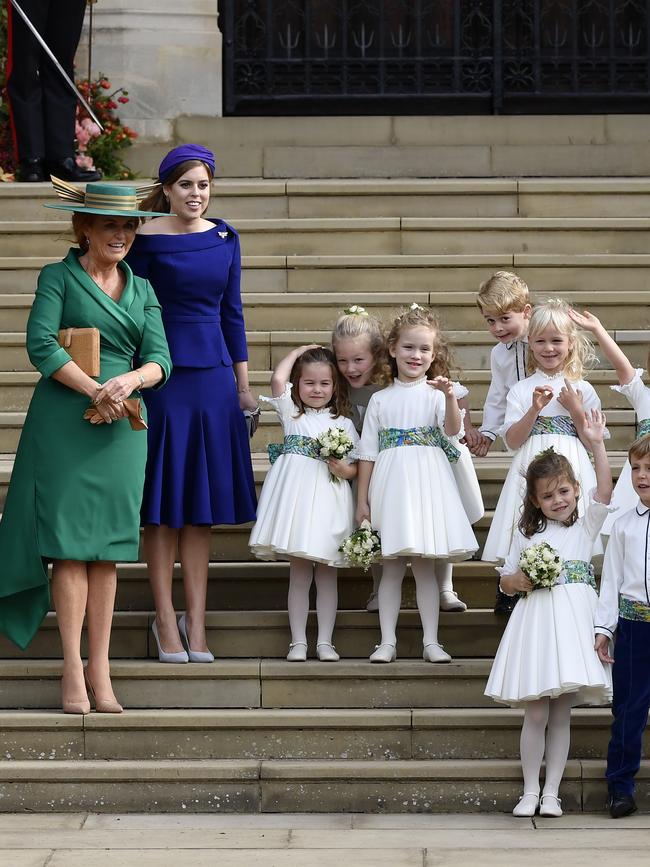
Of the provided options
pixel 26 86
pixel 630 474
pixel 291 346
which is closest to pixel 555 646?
pixel 630 474

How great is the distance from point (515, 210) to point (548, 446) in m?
4.05

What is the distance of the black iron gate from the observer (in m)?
12.2

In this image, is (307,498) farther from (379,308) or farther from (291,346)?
(379,308)

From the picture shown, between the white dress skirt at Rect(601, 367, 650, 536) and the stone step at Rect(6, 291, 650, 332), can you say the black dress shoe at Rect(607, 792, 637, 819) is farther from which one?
the stone step at Rect(6, 291, 650, 332)

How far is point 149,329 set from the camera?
20.1 feet

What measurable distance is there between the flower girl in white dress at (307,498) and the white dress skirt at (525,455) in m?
0.61

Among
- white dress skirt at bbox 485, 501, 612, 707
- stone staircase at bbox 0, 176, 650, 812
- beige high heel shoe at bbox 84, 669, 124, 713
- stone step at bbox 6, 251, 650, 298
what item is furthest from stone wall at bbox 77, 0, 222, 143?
white dress skirt at bbox 485, 501, 612, 707

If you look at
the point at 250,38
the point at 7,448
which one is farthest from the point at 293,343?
the point at 250,38

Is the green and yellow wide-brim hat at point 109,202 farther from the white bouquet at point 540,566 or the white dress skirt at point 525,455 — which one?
the white bouquet at point 540,566

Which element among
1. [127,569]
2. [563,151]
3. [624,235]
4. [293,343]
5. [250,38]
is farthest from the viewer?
[250,38]

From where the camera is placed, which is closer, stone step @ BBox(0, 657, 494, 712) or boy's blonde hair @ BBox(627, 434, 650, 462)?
boy's blonde hair @ BBox(627, 434, 650, 462)

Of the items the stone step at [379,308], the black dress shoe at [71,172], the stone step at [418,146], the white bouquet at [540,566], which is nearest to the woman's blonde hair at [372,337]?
the white bouquet at [540,566]

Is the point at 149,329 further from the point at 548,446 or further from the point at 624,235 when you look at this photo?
the point at 624,235

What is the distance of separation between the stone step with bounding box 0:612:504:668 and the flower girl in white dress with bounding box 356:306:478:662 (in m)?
0.15
